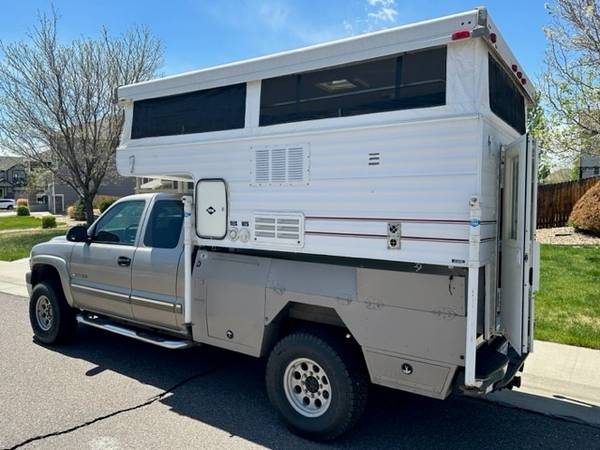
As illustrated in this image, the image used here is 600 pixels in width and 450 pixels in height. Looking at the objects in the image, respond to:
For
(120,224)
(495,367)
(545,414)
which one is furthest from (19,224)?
(495,367)

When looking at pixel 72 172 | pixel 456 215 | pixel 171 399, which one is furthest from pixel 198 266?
pixel 72 172

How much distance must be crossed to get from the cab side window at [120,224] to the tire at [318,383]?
7.45ft

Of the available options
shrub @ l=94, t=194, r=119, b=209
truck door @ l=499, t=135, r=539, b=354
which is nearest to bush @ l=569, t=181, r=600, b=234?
truck door @ l=499, t=135, r=539, b=354

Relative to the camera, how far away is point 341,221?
377cm

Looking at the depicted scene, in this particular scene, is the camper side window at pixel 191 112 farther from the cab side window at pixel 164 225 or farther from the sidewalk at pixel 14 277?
the sidewalk at pixel 14 277

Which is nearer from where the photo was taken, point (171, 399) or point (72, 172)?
point (171, 399)

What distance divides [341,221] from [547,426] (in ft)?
8.07

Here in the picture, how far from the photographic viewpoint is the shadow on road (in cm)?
380

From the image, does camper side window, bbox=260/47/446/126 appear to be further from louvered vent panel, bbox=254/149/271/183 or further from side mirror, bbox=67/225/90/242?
side mirror, bbox=67/225/90/242

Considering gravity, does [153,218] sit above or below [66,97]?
below

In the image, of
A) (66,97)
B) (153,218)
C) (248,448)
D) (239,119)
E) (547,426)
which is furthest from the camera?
(66,97)

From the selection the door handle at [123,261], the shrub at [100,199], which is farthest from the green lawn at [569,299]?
the shrub at [100,199]

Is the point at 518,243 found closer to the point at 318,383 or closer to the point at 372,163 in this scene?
the point at 372,163

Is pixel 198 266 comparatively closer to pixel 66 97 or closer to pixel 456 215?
pixel 456 215
